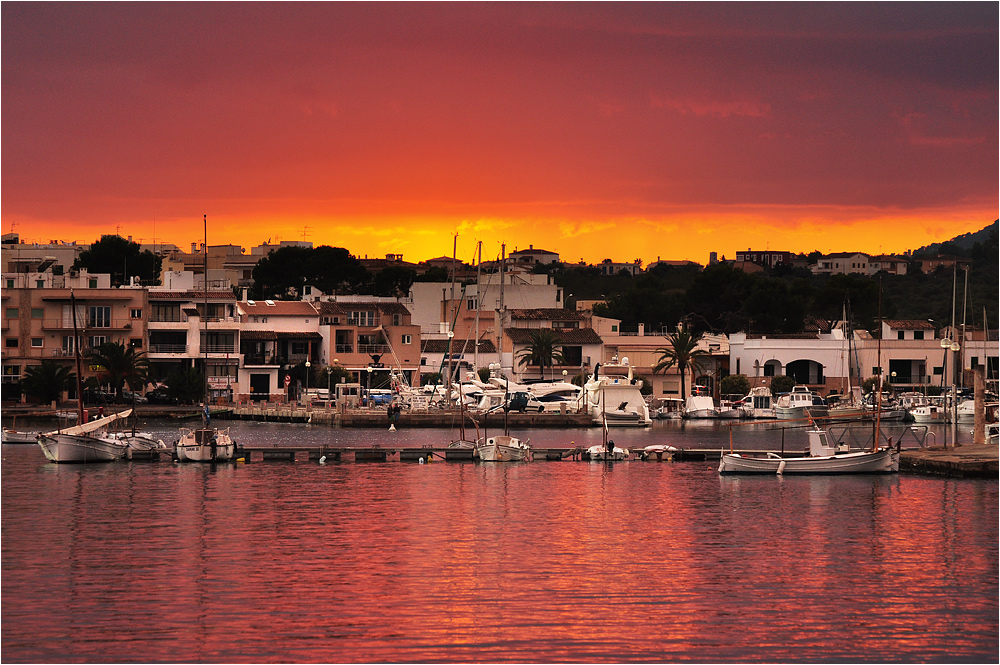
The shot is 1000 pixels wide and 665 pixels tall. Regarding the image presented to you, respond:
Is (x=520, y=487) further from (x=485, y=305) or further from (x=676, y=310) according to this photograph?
(x=676, y=310)

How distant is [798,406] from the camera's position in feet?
293

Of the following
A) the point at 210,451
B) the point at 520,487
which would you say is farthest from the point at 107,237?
the point at 520,487

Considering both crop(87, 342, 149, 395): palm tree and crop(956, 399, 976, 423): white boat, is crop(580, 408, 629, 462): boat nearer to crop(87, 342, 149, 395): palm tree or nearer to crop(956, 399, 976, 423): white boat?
crop(87, 342, 149, 395): palm tree

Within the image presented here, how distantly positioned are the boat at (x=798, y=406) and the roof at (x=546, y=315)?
2048 cm

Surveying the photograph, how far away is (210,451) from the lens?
182 feet

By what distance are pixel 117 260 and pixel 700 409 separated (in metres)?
62.6

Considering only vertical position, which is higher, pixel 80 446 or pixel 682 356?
pixel 682 356

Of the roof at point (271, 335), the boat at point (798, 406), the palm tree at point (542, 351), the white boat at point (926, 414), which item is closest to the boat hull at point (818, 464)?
the boat at point (798, 406)

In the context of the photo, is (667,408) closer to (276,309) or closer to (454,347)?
(454,347)

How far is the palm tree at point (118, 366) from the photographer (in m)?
87.5

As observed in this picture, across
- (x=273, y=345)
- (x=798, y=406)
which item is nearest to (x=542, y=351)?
(x=273, y=345)

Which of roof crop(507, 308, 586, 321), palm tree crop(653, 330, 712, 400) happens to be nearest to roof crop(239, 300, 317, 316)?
roof crop(507, 308, 586, 321)

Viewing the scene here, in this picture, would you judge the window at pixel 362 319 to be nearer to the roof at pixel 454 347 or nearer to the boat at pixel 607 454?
the roof at pixel 454 347

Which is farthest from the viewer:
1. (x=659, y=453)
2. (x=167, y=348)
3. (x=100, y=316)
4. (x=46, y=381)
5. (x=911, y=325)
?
(x=911, y=325)
